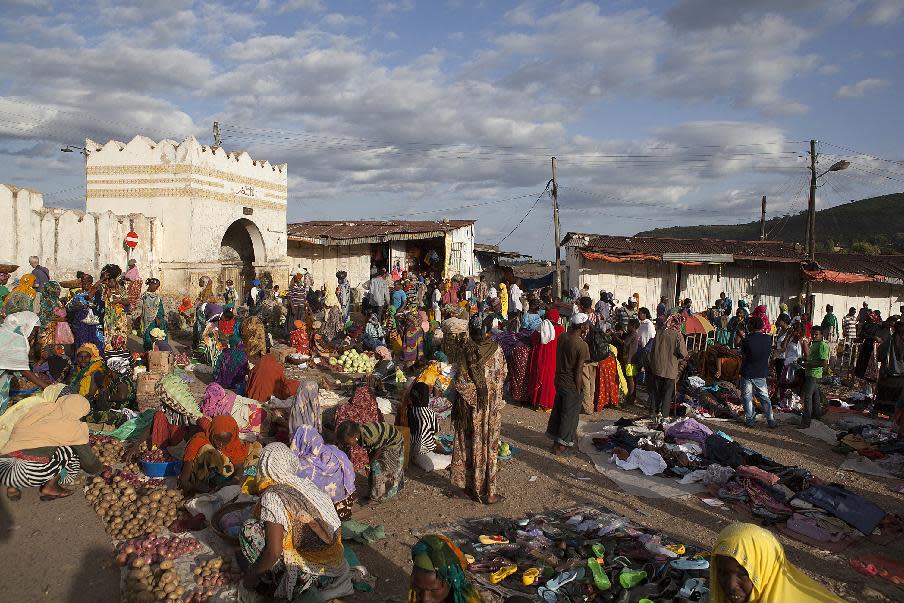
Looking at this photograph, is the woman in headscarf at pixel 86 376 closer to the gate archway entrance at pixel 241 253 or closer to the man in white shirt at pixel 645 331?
the man in white shirt at pixel 645 331

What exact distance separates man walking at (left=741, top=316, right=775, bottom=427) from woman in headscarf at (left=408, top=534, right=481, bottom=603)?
672 cm

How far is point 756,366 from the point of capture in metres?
8.42

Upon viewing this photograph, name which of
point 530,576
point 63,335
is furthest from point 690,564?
point 63,335

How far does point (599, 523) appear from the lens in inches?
209

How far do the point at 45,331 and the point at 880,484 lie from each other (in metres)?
12.4

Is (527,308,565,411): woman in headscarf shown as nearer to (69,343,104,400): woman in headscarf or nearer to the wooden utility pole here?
(69,343,104,400): woman in headscarf

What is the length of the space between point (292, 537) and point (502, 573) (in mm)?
1593

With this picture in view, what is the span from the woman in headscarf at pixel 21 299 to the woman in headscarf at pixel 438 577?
937cm

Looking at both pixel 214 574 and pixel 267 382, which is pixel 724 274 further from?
pixel 214 574

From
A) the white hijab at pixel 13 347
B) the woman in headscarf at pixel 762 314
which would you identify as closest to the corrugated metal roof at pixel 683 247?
the woman in headscarf at pixel 762 314

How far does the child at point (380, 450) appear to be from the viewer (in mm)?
5777

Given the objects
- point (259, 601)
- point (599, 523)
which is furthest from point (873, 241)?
point (259, 601)

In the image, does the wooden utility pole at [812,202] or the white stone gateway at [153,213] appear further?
the wooden utility pole at [812,202]

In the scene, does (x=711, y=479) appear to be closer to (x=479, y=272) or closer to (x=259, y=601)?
(x=259, y=601)
